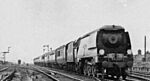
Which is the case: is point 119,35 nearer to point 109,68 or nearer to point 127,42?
point 127,42

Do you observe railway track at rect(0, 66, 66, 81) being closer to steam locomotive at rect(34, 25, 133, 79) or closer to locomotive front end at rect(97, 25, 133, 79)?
steam locomotive at rect(34, 25, 133, 79)

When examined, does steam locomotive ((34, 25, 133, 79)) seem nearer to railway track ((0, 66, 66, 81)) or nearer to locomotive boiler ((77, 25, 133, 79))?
locomotive boiler ((77, 25, 133, 79))

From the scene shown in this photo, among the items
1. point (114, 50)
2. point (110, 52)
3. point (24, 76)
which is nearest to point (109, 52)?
point (110, 52)

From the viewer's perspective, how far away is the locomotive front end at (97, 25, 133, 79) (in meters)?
19.2

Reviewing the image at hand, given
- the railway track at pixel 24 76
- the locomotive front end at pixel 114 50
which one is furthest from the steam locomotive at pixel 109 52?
the railway track at pixel 24 76

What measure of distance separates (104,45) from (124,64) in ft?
6.28

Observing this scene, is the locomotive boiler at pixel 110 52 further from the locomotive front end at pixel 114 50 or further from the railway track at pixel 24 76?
the railway track at pixel 24 76

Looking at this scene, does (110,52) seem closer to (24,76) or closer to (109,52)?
(109,52)

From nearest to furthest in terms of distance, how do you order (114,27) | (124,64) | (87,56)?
(124,64), (114,27), (87,56)

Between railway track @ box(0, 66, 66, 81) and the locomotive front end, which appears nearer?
the locomotive front end

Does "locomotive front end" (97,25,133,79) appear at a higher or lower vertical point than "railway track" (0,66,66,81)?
higher

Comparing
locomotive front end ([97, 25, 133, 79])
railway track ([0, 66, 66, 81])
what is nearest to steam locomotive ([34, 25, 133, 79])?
locomotive front end ([97, 25, 133, 79])

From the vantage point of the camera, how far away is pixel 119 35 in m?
20.4

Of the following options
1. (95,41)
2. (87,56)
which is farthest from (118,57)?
(87,56)
